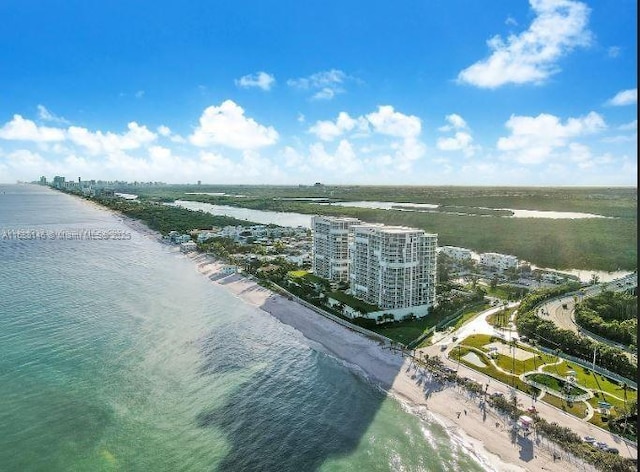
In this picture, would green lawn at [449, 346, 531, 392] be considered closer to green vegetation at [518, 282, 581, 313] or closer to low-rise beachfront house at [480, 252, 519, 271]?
green vegetation at [518, 282, 581, 313]

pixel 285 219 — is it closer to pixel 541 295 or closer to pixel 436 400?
pixel 541 295

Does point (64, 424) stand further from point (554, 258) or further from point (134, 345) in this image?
point (554, 258)

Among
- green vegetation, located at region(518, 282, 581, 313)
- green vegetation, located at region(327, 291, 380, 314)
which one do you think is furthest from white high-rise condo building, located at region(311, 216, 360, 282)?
green vegetation, located at region(518, 282, 581, 313)

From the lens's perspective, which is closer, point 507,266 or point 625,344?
point 625,344

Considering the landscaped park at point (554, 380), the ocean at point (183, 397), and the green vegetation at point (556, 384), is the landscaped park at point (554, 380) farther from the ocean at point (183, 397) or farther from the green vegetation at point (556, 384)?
the ocean at point (183, 397)

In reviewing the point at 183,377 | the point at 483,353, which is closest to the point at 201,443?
the point at 183,377

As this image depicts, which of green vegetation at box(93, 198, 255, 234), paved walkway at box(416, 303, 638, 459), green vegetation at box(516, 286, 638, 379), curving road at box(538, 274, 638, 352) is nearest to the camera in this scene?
paved walkway at box(416, 303, 638, 459)

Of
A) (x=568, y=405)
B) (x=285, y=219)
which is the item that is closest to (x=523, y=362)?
(x=568, y=405)
